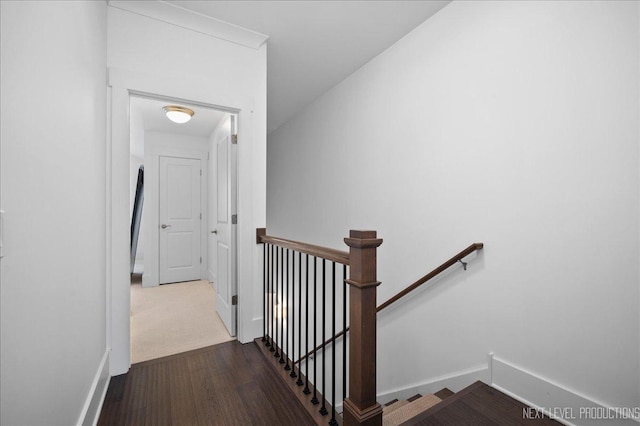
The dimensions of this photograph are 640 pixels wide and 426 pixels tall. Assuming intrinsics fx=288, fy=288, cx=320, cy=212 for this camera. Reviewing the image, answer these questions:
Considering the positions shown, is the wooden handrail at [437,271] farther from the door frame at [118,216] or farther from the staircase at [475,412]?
the door frame at [118,216]

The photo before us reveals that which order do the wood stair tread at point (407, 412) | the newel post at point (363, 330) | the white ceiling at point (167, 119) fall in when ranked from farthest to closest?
1. the white ceiling at point (167, 119)
2. the wood stair tread at point (407, 412)
3. the newel post at point (363, 330)

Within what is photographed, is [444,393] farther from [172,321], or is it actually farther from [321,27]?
[321,27]

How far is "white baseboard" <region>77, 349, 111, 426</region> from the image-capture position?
133 centimetres

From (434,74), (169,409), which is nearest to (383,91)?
(434,74)

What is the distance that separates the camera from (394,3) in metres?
2.12

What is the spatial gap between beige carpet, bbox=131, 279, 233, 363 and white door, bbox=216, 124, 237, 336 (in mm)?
195

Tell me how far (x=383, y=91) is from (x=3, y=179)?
8.78 feet

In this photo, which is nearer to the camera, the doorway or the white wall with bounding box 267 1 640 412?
the white wall with bounding box 267 1 640 412

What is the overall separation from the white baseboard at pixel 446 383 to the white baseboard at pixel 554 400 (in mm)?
80

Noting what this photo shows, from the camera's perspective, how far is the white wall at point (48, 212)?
30.4 inches

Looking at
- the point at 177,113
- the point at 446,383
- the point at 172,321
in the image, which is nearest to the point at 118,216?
the point at 172,321

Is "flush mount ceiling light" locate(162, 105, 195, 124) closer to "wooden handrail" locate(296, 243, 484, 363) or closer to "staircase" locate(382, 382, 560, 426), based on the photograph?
"wooden handrail" locate(296, 243, 484, 363)

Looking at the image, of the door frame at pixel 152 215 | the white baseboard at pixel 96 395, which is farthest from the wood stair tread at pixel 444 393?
the door frame at pixel 152 215

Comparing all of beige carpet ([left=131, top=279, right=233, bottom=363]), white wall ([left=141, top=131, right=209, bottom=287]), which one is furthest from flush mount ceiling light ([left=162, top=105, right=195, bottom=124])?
beige carpet ([left=131, top=279, right=233, bottom=363])
